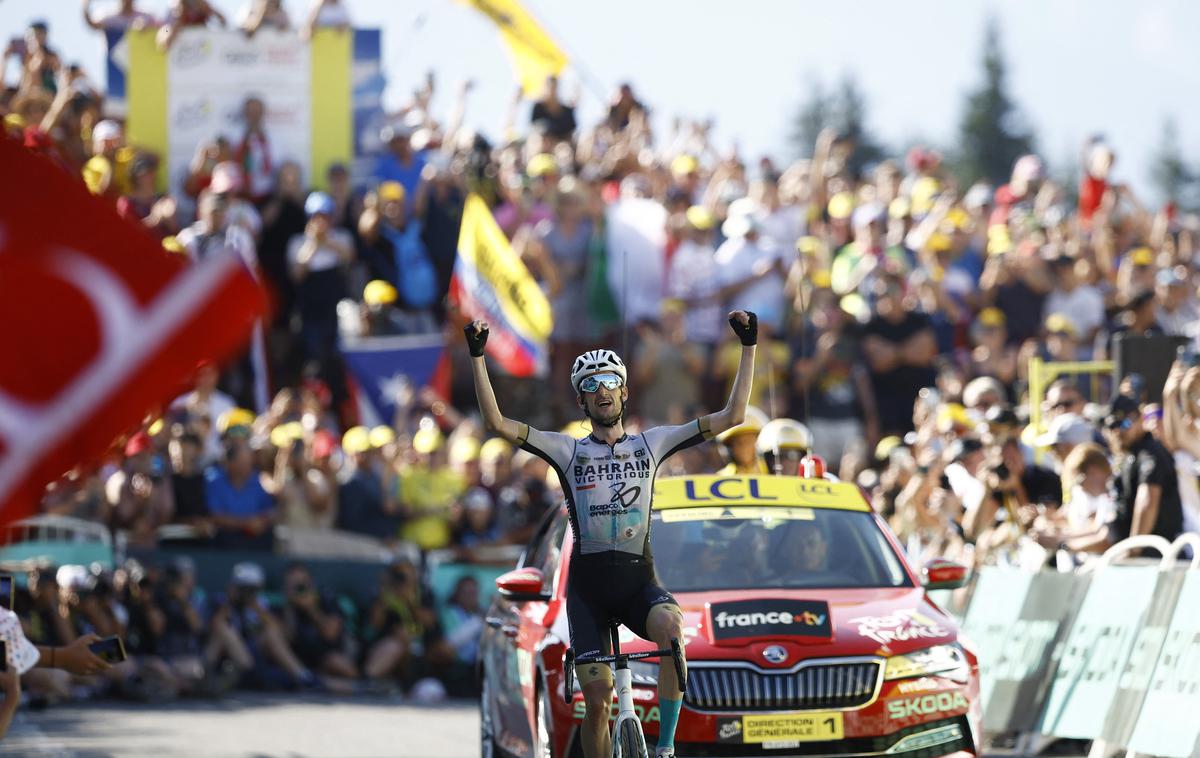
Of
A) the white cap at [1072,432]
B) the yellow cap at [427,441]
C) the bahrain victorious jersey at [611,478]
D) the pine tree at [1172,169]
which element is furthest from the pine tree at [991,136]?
the bahrain victorious jersey at [611,478]

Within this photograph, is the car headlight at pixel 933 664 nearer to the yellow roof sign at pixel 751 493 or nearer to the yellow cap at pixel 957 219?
the yellow roof sign at pixel 751 493

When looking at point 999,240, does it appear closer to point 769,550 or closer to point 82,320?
point 769,550

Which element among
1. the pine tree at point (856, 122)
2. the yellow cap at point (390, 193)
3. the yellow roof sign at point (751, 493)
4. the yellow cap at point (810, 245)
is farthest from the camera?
the pine tree at point (856, 122)

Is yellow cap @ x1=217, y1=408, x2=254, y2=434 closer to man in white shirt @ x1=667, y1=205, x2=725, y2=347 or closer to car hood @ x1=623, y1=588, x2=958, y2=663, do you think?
man in white shirt @ x1=667, y1=205, x2=725, y2=347

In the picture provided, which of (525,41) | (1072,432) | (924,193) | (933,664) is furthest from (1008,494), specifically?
(525,41)

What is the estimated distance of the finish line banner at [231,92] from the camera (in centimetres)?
Answer: 2391

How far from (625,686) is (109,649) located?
2.40m

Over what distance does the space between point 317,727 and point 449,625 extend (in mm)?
4454

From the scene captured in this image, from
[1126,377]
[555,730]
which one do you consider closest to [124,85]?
[1126,377]

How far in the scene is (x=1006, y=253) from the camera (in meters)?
24.0

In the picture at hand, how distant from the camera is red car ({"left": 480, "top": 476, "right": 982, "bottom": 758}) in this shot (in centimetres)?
1064

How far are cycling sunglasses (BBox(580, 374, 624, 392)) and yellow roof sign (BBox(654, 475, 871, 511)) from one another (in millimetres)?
1992

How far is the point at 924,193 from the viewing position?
2677 cm

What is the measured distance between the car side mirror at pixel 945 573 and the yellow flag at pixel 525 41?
15519mm
